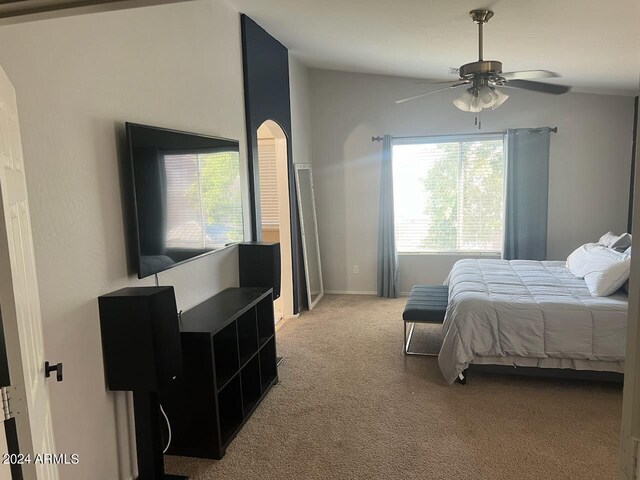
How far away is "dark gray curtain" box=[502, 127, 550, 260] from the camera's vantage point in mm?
5402

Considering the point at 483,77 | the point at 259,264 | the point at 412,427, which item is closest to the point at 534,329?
the point at 412,427

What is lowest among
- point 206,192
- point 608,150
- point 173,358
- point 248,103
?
point 173,358

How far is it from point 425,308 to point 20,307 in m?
3.16

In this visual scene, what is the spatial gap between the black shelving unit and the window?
297 cm

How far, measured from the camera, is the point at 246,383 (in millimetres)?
3305

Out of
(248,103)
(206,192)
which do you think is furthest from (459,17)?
(206,192)

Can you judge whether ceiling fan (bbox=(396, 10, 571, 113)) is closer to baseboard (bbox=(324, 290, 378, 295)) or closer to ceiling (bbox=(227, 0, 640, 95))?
ceiling (bbox=(227, 0, 640, 95))

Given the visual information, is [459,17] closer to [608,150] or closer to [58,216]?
[58,216]

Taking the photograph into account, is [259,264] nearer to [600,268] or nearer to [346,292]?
[600,268]

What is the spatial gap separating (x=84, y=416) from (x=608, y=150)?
5.69 metres

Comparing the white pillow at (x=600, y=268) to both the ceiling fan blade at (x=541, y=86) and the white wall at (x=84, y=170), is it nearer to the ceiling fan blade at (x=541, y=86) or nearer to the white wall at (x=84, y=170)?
the ceiling fan blade at (x=541, y=86)

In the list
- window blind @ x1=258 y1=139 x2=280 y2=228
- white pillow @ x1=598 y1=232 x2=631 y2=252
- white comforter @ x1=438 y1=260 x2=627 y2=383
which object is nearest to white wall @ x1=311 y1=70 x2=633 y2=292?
window blind @ x1=258 y1=139 x2=280 y2=228

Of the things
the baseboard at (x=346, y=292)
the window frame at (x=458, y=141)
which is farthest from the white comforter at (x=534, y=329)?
the baseboard at (x=346, y=292)

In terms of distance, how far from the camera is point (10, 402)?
115 centimetres
